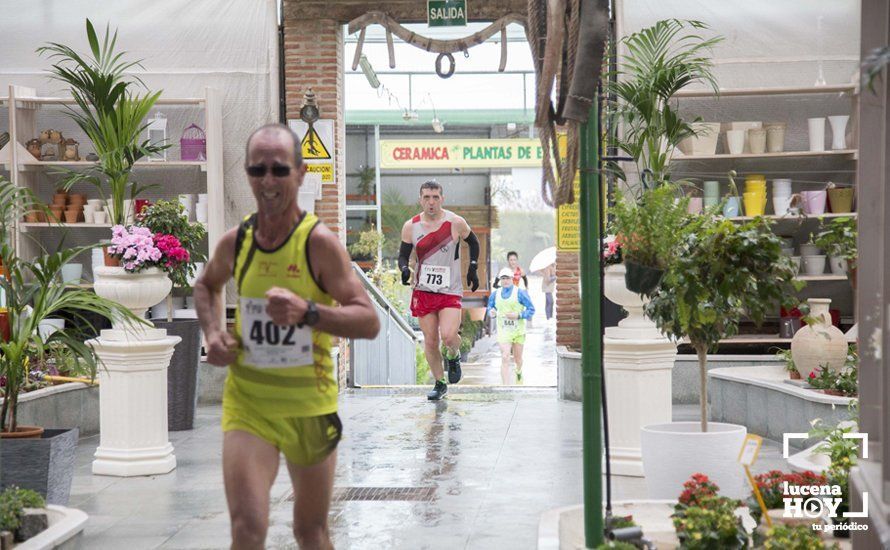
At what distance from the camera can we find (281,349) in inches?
126

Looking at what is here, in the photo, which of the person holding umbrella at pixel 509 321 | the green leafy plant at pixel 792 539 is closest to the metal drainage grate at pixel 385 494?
the green leafy plant at pixel 792 539

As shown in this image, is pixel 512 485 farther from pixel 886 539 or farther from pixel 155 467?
pixel 886 539

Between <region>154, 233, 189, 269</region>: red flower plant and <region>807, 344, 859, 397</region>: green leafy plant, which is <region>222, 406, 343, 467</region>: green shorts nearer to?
<region>154, 233, 189, 269</region>: red flower plant

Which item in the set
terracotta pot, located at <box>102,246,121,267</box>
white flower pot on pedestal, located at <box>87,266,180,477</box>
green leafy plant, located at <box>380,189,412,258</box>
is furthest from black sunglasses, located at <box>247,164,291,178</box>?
green leafy plant, located at <box>380,189,412,258</box>

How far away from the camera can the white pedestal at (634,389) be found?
246 inches

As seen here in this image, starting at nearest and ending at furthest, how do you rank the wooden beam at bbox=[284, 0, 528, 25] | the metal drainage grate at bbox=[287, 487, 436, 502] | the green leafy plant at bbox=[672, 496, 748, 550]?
the green leafy plant at bbox=[672, 496, 748, 550] → the metal drainage grate at bbox=[287, 487, 436, 502] → the wooden beam at bbox=[284, 0, 528, 25]

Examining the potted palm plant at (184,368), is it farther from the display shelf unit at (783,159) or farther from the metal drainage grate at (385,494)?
the display shelf unit at (783,159)

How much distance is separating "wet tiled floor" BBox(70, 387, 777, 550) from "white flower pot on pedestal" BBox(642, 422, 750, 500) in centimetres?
60

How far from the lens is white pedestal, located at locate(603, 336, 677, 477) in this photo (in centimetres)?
624

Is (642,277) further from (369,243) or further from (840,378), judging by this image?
(369,243)

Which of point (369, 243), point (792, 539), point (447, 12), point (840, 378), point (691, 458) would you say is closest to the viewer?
point (792, 539)

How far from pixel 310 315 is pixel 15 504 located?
2.12 m

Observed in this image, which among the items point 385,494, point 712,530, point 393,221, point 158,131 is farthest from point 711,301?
point 393,221

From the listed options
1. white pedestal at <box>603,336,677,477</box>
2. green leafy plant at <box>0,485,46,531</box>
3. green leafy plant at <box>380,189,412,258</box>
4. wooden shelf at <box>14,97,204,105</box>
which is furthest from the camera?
green leafy plant at <box>380,189,412,258</box>
